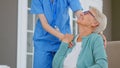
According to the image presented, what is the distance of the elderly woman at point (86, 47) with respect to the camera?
5.26 feet

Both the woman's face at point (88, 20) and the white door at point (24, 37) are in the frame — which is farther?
the white door at point (24, 37)

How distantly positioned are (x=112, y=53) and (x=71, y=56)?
2.17 feet

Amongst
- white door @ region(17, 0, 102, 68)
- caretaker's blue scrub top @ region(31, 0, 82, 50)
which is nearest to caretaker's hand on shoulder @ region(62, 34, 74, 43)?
caretaker's blue scrub top @ region(31, 0, 82, 50)

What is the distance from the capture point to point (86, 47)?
165 centimetres

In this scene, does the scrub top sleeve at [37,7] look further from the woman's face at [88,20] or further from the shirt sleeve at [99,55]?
the shirt sleeve at [99,55]

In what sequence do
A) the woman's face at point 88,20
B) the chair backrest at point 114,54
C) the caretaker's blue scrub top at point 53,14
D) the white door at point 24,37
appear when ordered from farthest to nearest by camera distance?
the white door at point 24,37 → the chair backrest at point 114,54 → the caretaker's blue scrub top at point 53,14 → the woman's face at point 88,20

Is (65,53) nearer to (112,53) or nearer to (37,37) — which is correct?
(37,37)

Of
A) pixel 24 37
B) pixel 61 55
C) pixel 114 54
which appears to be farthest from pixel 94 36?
pixel 24 37

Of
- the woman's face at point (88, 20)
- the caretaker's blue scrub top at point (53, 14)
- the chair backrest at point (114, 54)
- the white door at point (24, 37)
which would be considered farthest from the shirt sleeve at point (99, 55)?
the white door at point (24, 37)

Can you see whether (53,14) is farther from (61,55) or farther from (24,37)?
Answer: (24,37)

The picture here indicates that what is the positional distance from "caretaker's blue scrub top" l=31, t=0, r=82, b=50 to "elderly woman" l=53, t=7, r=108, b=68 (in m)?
0.33

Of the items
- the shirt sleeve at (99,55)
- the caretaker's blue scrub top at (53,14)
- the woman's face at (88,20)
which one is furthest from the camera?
the caretaker's blue scrub top at (53,14)
